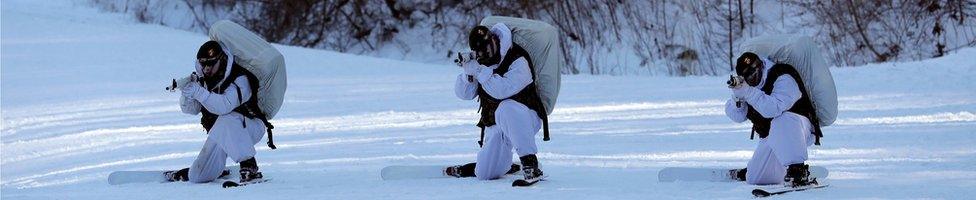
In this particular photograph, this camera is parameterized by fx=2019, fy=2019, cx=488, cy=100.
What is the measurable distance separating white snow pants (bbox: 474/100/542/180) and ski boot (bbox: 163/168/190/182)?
5.35ft

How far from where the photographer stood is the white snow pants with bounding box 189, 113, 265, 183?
34.6 ft

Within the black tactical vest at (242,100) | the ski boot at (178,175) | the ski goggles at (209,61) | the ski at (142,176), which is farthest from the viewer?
the ski at (142,176)

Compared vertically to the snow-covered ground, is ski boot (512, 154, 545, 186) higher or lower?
higher

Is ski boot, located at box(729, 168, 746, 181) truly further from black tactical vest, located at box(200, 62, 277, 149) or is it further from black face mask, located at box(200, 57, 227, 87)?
black face mask, located at box(200, 57, 227, 87)

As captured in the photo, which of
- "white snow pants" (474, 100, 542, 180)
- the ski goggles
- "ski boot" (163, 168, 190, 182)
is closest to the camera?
"white snow pants" (474, 100, 542, 180)

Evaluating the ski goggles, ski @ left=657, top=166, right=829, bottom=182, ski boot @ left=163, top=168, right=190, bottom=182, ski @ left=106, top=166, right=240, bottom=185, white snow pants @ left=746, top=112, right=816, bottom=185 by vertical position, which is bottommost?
ski @ left=106, top=166, right=240, bottom=185

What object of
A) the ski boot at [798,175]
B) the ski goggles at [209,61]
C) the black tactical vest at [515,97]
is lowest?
the ski boot at [798,175]

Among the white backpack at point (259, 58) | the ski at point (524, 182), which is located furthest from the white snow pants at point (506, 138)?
the white backpack at point (259, 58)

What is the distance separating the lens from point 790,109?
31.2 feet

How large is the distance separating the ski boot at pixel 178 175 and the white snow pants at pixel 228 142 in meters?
0.13

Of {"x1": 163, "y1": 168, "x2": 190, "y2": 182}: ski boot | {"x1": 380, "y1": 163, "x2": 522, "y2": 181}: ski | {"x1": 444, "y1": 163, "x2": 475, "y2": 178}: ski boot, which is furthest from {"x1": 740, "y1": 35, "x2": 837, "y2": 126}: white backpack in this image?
{"x1": 163, "y1": 168, "x2": 190, "y2": 182}: ski boot

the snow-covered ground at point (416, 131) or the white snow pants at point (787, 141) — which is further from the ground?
the white snow pants at point (787, 141)

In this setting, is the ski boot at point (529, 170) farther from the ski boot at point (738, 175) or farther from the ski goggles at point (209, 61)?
the ski goggles at point (209, 61)

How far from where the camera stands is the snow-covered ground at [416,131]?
10289mm
